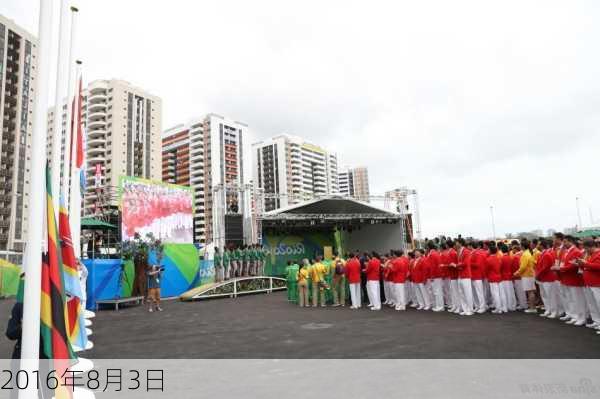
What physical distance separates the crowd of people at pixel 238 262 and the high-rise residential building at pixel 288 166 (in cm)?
11118

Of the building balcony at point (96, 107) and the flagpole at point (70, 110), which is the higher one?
the building balcony at point (96, 107)

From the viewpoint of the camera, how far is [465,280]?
10.4 metres

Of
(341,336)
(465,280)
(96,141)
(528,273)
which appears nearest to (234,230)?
(465,280)

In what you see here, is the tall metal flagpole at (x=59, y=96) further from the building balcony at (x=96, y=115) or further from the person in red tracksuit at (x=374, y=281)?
the building balcony at (x=96, y=115)

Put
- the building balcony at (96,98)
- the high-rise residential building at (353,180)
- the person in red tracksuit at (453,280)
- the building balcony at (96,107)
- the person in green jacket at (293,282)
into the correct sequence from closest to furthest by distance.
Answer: the person in red tracksuit at (453,280) < the person in green jacket at (293,282) < the building balcony at (96,107) < the building balcony at (96,98) < the high-rise residential building at (353,180)

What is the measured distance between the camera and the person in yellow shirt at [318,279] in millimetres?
13469

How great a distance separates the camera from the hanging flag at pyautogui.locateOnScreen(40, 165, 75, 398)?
11.9 feet

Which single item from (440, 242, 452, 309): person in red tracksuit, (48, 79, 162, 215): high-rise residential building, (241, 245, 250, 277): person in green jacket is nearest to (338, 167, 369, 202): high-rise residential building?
(48, 79, 162, 215): high-rise residential building

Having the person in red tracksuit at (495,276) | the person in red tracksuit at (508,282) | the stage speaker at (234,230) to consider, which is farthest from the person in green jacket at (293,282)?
the stage speaker at (234,230)

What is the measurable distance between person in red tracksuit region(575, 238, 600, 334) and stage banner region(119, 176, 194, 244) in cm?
1900

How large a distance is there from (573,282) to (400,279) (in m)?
4.61

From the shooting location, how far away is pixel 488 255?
10.7 meters

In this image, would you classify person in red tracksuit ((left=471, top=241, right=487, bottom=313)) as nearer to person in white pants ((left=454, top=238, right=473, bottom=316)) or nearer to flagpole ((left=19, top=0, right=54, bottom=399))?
person in white pants ((left=454, top=238, right=473, bottom=316))

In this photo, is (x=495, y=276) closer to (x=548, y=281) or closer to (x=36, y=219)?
(x=548, y=281)
